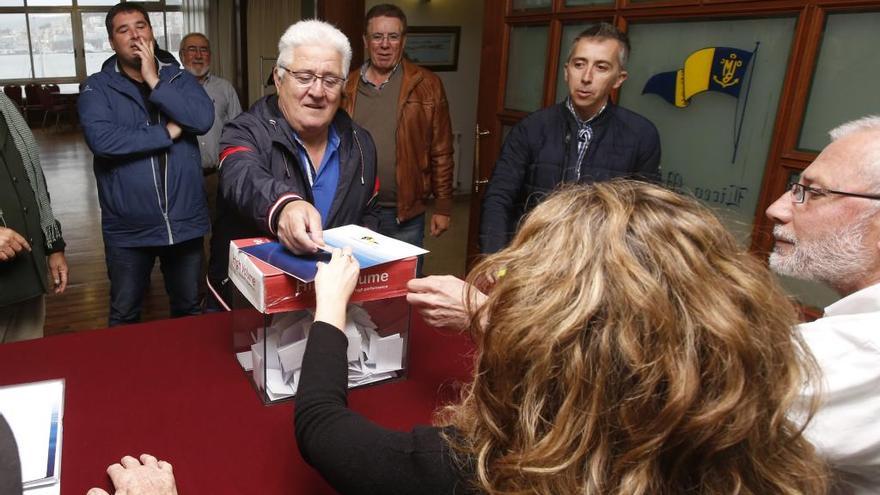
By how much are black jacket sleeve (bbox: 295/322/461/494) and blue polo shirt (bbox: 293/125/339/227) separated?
73cm

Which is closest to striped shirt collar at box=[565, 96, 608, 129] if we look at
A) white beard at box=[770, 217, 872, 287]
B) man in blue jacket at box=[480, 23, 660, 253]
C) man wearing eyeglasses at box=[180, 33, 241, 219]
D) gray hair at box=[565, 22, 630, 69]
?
man in blue jacket at box=[480, 23, 660, 253]

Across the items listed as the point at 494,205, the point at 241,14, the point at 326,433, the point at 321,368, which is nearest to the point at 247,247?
the point at 321,368

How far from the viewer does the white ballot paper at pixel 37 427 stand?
0.93 metres

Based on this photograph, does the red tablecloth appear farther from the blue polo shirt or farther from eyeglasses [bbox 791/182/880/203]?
eyeglasses [bbox 791/182/880/203]

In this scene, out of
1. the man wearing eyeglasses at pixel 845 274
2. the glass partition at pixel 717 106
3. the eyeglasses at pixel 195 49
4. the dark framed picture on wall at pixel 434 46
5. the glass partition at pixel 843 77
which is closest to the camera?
the man wearing eyeglasses at pixel 845 274

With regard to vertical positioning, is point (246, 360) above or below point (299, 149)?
below

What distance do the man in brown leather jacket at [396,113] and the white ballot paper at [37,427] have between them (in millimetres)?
1790

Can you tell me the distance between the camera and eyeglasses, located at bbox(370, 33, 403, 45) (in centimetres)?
279

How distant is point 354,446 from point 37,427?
630 mm

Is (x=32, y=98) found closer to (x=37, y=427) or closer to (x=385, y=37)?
(x=385, y=37)

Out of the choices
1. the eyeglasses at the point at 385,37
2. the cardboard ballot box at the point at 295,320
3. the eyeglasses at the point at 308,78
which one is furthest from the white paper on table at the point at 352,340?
the eyeglasses at the point at 385,37

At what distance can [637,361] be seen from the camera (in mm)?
629

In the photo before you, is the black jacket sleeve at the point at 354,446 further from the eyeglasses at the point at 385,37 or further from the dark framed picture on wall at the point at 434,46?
the dark framed picture on wall at the point at 434,46

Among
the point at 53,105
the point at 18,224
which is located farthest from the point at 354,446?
the point at 53,105
